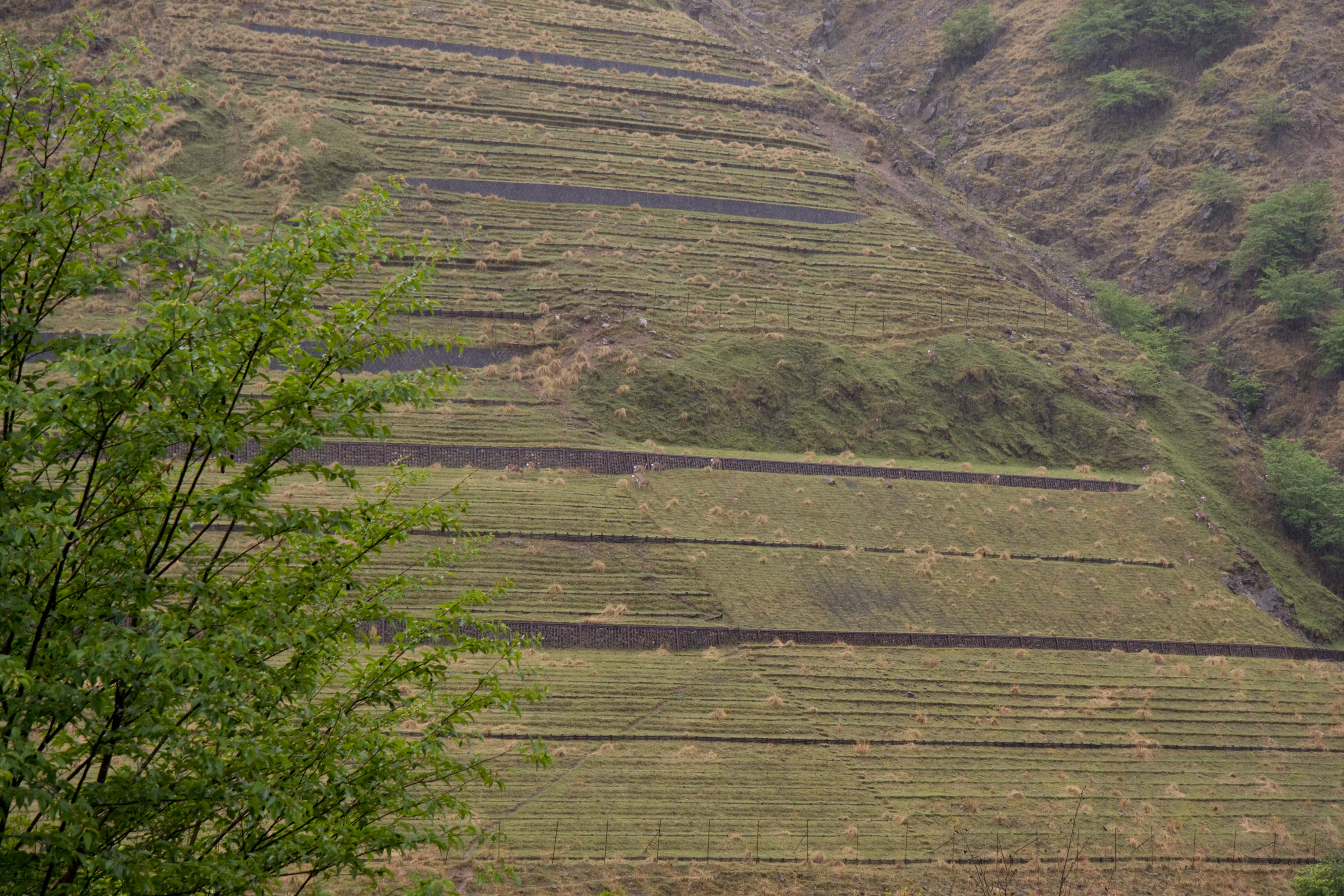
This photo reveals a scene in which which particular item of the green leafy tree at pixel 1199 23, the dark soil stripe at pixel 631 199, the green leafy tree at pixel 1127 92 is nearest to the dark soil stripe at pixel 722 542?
the dark soil stripe at pixel 631 199

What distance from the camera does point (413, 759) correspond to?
8.82 m

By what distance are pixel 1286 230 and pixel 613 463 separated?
133 ft

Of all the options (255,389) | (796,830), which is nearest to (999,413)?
(796,830)

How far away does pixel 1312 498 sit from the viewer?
4372cm

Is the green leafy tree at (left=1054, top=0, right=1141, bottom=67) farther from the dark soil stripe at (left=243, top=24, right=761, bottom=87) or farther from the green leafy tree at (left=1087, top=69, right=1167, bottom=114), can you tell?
the dark soil stripe at (left=243, top=24, right=761, bottom=87)

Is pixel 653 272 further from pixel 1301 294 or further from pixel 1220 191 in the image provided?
pixel 1220 191

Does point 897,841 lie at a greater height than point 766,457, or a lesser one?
lesser

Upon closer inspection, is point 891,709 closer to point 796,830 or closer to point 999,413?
point 796,830

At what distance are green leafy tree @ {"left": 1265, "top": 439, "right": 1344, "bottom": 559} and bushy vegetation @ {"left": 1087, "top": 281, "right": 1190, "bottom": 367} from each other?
9995mm

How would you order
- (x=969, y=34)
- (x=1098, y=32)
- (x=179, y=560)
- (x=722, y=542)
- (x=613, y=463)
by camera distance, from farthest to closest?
(x=969, y=34)
(x=1098, y=32)
(x=613, y=463)
(x=722, y=542)
(x=179, y=560)

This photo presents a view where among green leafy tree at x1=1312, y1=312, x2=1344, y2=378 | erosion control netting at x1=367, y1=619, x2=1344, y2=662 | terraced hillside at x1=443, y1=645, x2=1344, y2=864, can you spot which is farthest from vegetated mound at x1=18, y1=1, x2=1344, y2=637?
terraced hillside at x1=443, y1=645, x2=1344, y2=864

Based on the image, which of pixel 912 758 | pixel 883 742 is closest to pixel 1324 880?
pixel 912 758

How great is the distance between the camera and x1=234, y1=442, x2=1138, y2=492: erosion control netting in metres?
34.9

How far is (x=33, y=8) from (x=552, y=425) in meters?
45.1
